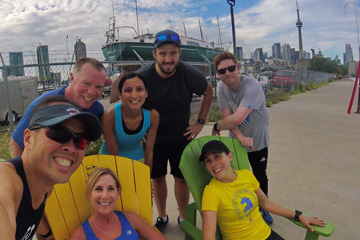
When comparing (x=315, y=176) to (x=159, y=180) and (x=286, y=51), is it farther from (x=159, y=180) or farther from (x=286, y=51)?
(x=286, y=51)

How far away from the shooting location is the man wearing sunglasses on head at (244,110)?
2572 mm

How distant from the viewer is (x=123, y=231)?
6.25ft

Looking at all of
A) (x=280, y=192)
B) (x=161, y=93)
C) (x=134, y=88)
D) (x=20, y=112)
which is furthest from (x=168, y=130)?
(x=20, y=112)

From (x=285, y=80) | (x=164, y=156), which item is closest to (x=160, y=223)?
(x=164, y=156)

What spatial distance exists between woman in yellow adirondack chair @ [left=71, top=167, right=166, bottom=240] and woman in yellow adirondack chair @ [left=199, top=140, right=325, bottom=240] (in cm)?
63

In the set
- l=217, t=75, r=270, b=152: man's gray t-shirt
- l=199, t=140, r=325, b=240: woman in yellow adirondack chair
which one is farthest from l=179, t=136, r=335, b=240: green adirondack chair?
l=217, t=75, r=270, b=152: man's gray t-shirt

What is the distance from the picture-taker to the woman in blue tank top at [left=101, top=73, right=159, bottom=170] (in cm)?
230

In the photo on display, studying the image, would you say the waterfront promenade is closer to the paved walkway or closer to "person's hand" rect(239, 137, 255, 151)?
the paved walkway

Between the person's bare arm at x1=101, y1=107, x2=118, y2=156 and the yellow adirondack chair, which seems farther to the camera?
the person's bare arm at x1=101, y1=107, x2=118, y2=156

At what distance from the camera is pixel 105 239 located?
5.96ft

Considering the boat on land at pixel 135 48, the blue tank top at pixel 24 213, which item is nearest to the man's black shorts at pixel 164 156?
the blue tank top at pixel 24 213

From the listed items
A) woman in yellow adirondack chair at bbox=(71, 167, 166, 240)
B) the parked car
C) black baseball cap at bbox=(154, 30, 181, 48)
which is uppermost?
the parked car

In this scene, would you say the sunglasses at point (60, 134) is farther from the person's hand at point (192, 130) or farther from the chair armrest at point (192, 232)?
the person's hand at point (192, 130)

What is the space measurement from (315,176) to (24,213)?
4090mm
